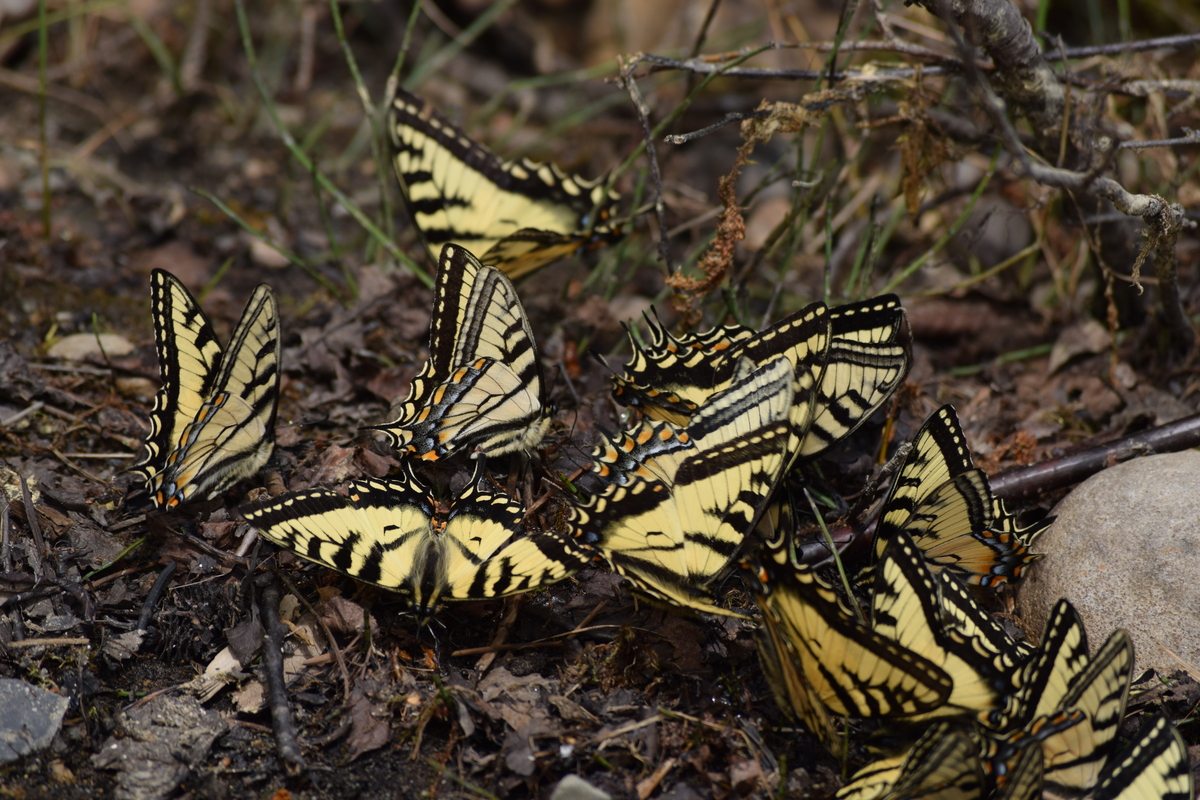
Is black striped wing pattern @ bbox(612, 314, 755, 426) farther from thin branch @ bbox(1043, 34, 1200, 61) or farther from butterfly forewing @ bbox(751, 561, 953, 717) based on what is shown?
thin branch @ bbox(1043, 34, 1200, 61)

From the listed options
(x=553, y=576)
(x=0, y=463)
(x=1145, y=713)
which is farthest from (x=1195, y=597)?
(x=0, y=463)

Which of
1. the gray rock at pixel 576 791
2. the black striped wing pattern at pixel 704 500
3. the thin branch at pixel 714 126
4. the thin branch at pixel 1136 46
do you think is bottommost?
the gray rock at pixel 576 791

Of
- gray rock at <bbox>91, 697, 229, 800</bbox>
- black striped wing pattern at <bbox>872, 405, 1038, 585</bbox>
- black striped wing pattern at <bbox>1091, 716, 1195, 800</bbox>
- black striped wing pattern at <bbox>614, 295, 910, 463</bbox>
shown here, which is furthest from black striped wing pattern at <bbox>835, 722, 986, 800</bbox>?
gray rock at <bbox>91, 697, 229, 800</bbox>

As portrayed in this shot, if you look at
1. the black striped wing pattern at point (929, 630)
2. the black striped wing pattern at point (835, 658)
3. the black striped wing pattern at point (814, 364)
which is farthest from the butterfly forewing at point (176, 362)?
the black striped wing pattern at point (929, 630)

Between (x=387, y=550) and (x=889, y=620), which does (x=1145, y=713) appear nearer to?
(x=889, y=620)

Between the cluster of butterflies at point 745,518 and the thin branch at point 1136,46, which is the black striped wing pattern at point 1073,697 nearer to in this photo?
the cluster of butterflies at point 745,518

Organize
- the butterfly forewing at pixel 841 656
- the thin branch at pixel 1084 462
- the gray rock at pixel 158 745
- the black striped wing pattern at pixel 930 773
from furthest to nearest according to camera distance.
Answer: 1. the thin branch at pixel 1084 462
2. the gray rock at pixel 158 745
3. the butterfly forewing at pixel 841 656
4. the black striped wing pattern at pixel 930 773

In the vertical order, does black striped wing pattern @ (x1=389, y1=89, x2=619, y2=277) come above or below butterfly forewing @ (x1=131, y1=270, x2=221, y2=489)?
above
